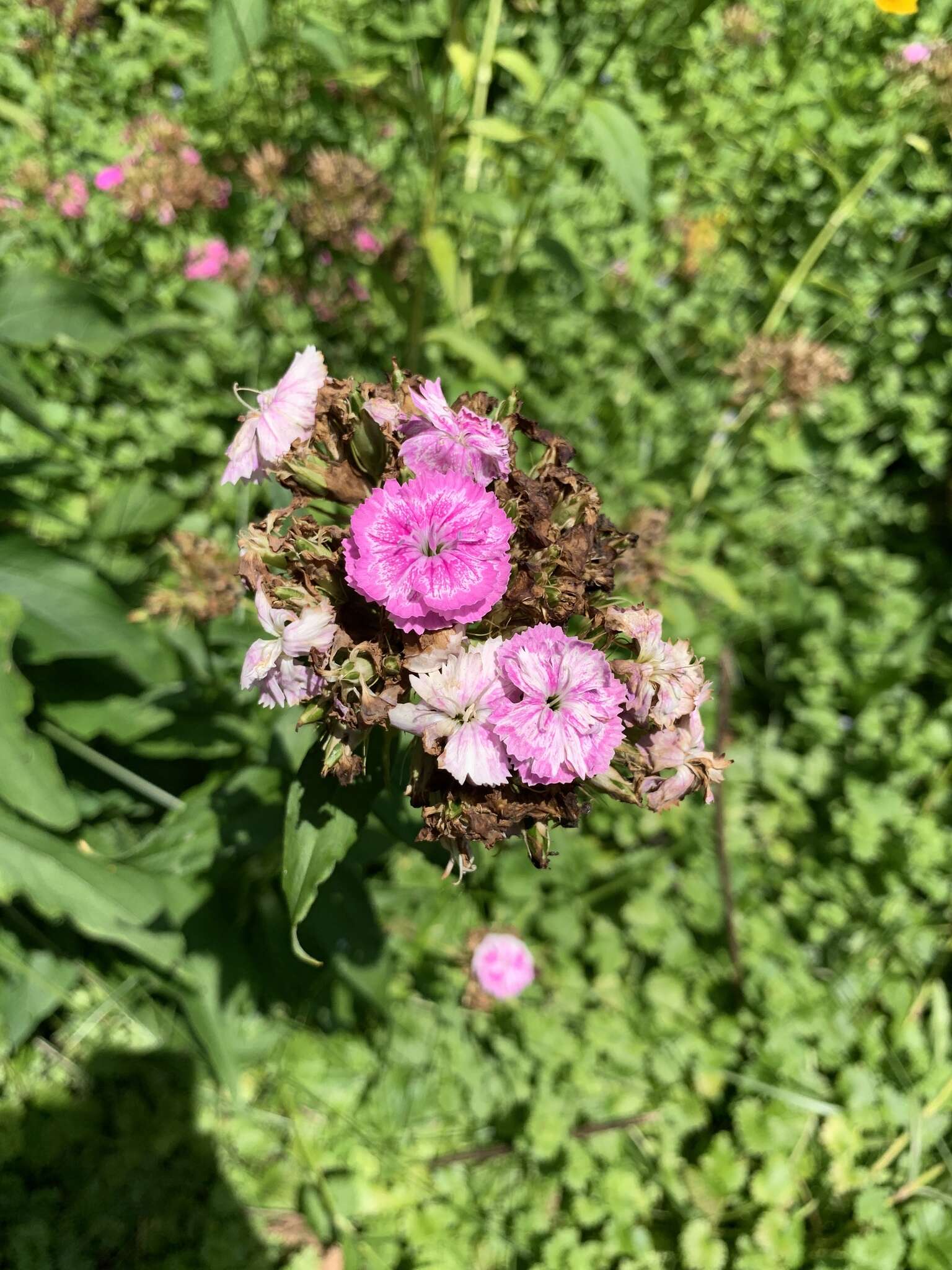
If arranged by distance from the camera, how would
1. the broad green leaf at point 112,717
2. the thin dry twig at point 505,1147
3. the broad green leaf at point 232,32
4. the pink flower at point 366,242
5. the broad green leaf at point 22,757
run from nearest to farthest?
the broad green leaf at point 22,757, the broad green leaf at point 232,32, the broad green leaf at point 112,717, the thin dry twig at point 505,1147, the pink flower at point 366,242

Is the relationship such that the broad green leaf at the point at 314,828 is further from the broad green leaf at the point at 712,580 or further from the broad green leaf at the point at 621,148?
the broad green leaf at the point at 621,148

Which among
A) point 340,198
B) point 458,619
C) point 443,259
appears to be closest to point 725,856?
point 458,619

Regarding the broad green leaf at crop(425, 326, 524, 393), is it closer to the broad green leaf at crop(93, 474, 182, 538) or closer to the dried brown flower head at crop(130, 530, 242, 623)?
the dried brown flower head at crop(130, 530, 242, 623)

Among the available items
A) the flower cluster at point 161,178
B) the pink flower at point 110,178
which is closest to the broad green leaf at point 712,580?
the flower cluster at point 161,178

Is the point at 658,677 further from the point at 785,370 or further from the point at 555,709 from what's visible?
the point at 785,370

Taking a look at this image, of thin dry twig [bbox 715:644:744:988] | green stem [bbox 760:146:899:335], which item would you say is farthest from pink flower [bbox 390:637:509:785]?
green stem [bbox 760:146:899:335]

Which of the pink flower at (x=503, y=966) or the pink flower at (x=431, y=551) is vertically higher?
the pink flower at (x=431, y=551)
